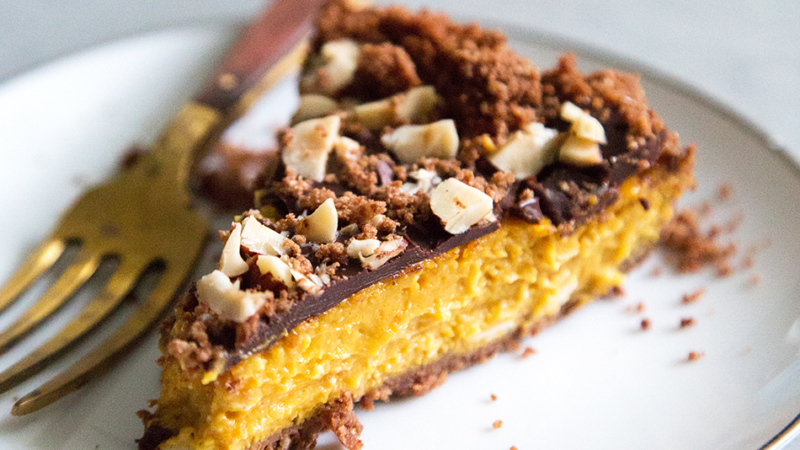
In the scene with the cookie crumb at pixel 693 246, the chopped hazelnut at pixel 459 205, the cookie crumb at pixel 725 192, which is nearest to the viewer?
the chopped hazelnut at pixel 459 205

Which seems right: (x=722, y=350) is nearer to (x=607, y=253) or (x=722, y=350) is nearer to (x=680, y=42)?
(x=607, y=253)

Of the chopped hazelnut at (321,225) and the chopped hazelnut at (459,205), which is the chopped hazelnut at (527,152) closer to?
the chopped hazelnut at (459,205)

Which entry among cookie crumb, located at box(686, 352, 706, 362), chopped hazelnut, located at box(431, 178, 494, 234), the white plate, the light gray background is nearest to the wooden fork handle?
the white plate

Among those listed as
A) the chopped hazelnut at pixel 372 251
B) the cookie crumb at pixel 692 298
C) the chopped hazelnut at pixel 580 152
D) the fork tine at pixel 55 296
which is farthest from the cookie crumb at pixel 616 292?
the fork tine at pixel 55 296

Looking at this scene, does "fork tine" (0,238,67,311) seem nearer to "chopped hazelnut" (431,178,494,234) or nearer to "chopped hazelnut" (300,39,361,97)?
"chopped hazelnut" (300,39,361,97)

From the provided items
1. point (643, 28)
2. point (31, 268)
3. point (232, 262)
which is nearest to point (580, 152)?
point (232, 262)

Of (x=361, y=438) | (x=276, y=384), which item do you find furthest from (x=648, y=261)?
(x=276, y=384)

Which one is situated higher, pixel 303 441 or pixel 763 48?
pixel 763 48
